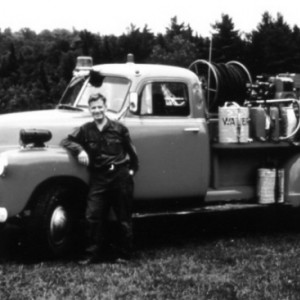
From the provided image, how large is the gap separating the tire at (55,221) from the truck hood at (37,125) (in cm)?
56

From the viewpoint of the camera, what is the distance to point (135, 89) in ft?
28.0

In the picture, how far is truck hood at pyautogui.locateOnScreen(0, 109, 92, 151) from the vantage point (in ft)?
26.4

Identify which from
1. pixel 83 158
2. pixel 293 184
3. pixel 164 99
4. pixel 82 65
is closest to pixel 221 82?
pixel 164 99

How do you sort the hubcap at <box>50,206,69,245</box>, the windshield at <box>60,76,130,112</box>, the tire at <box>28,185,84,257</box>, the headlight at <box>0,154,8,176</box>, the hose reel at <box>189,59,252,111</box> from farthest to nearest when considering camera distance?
the hose reel at <box>189,59,252,111</box>, the windshield at <box>60,76,130,112</box>, the hubcap at <box>50,206,69,245</box>, the tire at <box>28,185,84,257</box>, the headlight at <box>0,154,8,176</box>

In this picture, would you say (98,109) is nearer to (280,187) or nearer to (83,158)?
(83,158)

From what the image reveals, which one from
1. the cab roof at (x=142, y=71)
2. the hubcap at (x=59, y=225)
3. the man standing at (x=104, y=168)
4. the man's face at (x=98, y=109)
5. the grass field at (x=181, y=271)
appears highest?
the cab roof at (x=142, y=71)

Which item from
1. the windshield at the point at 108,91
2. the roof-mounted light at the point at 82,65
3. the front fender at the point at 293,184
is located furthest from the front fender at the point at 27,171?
the front fender at the point at 293,184

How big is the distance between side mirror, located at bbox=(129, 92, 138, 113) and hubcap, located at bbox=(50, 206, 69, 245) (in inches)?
49.9

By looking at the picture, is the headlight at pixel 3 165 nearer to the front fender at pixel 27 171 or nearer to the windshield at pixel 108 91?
the front fender at pixel 27 171

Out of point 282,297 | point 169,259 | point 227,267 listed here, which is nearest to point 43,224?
point 169,259

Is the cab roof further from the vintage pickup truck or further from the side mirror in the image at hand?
the side mirror

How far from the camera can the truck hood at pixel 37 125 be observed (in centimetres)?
805

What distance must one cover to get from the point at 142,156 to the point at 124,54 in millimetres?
42831

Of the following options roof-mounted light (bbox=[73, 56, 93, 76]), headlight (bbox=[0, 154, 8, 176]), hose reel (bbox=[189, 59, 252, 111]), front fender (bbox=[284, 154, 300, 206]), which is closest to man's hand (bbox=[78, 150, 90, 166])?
headlight (bbox=[0, 154, 8, 176])
